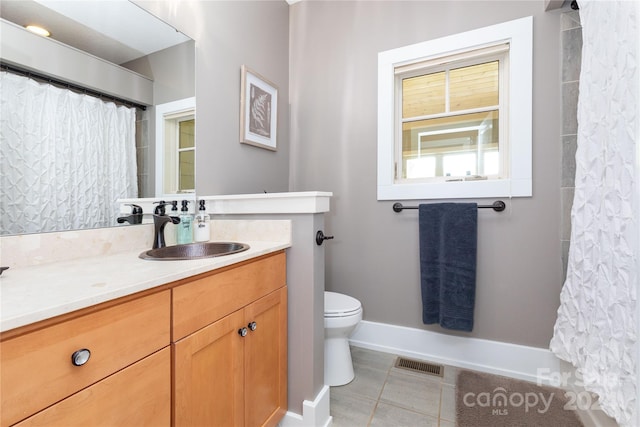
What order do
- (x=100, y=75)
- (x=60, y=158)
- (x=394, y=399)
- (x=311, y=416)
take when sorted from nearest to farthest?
(x=60, y=158)
(x=100, y=75)
(x=311, y=416)
(x=394, y=399)

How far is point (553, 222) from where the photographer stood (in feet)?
5.40

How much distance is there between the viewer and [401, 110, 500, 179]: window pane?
1.85 m

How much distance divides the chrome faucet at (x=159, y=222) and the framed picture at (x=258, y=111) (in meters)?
0.73

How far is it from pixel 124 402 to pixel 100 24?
138cm

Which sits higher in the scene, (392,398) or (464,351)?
(464,351)

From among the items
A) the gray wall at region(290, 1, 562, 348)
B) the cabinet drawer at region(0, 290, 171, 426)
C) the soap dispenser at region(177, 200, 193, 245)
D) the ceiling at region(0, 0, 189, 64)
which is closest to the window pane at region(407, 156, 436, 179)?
the gray wall at region(290, 1, 562, 348)

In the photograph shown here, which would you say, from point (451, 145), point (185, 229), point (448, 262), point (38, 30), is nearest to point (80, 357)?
point (185, 229)

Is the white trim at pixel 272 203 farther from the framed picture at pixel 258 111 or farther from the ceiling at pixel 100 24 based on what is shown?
the ceiling at pixel 100 24

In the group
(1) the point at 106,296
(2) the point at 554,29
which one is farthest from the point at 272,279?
(2) the point at 554,29

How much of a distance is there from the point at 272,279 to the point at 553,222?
161cm

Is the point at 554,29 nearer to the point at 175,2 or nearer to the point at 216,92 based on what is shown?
the point at 216,92

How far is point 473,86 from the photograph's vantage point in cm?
190

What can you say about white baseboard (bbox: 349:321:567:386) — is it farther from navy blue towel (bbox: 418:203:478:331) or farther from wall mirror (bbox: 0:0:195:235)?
wall mirror (bbox: 0:0:195:235)

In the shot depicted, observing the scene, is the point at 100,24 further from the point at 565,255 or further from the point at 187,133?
the point at 565,255
